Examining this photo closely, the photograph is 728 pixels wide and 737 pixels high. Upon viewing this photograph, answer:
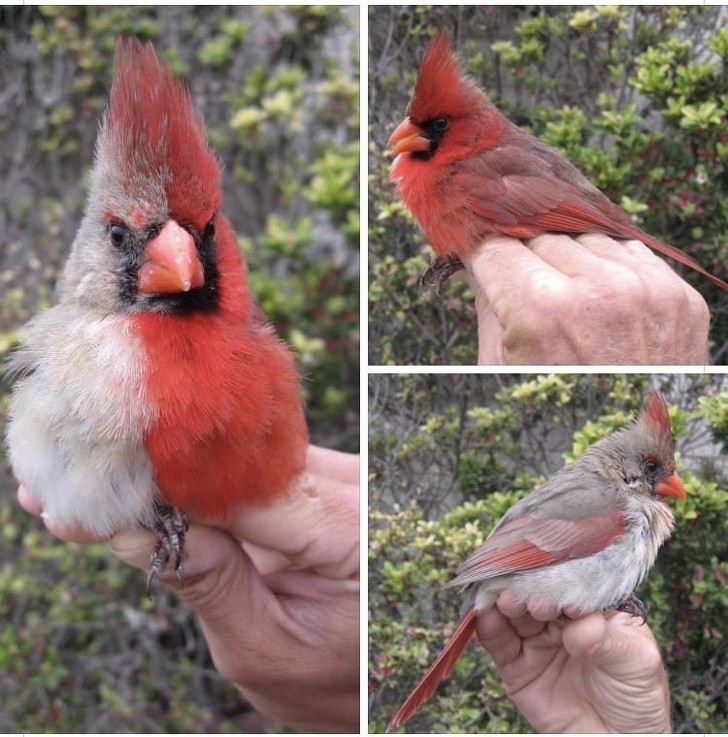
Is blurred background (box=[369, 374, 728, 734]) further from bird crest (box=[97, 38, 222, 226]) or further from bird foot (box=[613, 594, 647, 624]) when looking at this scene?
bird crest (box=[97, 38, 222, 226])

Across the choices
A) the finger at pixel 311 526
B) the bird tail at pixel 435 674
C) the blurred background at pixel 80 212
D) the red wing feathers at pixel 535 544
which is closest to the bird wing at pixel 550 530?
the red wing feathers at pixel 535 544

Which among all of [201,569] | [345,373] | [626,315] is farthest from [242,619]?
[345,373]

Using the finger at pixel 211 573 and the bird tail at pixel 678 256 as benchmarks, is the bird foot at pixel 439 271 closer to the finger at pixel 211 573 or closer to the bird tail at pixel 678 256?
the bird tail at pixel 678 256

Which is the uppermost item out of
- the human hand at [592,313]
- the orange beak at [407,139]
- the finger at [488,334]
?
the orange beak at [407,139]

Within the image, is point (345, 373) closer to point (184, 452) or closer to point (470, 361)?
point (470, 361)

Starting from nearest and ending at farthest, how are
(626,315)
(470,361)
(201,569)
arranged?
(626,315) → (201,569) → (470,361)

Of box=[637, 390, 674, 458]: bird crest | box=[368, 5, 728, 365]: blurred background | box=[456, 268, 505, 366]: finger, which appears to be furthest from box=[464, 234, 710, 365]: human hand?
box=[368, 5, 728, 365]: blurred background
